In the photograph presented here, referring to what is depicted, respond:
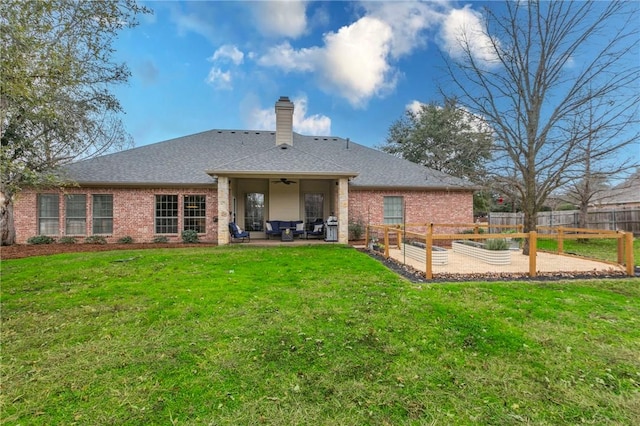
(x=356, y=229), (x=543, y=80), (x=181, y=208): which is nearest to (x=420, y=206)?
(x=356, y=229)

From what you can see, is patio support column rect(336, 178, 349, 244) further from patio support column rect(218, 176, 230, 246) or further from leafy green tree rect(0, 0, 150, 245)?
leafy green tree rect(0, 0, 150, 245)

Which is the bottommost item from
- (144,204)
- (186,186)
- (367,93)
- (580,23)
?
(144,204)

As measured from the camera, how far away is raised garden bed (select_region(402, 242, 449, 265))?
7.99 meters

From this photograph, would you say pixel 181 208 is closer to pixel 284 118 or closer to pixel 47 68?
pixel 284 118

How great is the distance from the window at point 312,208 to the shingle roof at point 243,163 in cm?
210

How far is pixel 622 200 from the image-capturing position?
21281 mm

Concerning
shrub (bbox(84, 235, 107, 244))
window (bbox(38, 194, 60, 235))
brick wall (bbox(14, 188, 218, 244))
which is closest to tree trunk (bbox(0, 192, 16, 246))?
brick wall (bbox(14, 188, 218, 244))

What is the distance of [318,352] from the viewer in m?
3.42

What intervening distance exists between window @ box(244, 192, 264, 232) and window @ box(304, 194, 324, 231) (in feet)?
7.20

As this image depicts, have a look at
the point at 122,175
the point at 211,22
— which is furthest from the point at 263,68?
the point at 122,175

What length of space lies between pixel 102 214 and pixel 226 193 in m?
6.17

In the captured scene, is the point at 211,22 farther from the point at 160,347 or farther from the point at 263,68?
the point at 160,347

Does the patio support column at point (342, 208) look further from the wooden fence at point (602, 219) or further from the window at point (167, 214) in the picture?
the wooden fence at point (602, 219)

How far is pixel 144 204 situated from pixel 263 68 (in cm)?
934
